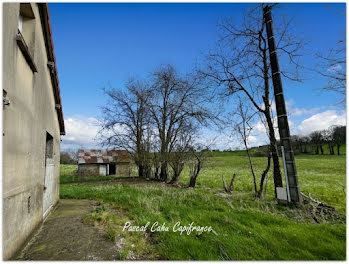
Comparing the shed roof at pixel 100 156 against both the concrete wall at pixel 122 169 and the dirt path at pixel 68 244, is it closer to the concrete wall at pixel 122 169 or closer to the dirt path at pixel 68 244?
the concrete wall at pixel 122 169

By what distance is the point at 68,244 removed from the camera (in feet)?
13.9

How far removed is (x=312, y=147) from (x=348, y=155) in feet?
216

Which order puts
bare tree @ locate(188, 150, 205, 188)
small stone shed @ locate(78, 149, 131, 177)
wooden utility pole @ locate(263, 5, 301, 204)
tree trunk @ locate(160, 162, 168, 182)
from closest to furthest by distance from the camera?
wooden utility pole @ locate(263, 5, 301, 204), bare tree @ locate(188, 150, 205, 188), tree trunk @ locate(160, 162, 168, 182), small stone shed @ locate(78, 149, 131, 177)

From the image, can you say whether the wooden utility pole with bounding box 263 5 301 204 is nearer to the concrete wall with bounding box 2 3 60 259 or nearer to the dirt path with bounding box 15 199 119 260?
the dirt path with bounding box 15 199 119 260

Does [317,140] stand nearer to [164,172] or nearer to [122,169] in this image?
[122,169]

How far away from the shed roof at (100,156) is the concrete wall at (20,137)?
81.8 ft

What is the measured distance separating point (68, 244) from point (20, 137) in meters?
2.25

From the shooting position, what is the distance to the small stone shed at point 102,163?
2878 centimetres

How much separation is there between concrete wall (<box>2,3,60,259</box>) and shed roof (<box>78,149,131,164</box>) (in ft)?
81.8

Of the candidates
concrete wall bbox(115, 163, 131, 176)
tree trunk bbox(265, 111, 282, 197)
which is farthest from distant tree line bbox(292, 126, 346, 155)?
tree trunk bbox(265, 111, 282, 197)

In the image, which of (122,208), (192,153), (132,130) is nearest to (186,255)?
(122,208)

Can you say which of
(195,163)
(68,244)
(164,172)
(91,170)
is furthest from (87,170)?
(68,244)

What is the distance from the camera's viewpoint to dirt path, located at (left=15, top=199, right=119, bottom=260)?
148 inches

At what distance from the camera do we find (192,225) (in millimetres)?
5012
